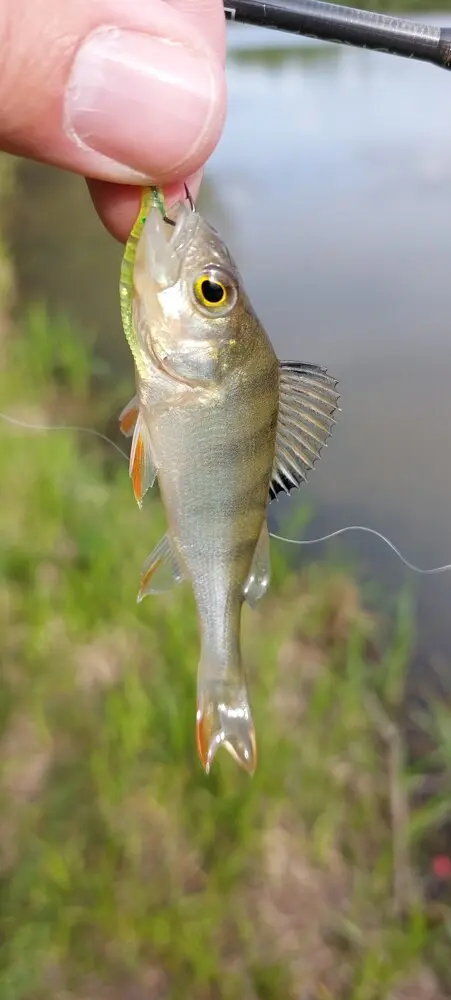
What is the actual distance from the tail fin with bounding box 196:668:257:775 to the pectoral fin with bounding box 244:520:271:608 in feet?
0.50

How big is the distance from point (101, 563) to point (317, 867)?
51.0 inches

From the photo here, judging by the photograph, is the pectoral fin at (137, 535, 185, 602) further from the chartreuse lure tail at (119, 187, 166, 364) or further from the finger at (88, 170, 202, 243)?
the finger at (88, 170, 202, 243)

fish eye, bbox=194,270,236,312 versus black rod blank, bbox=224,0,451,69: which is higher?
black rod blank, bbox=224,0,451,69

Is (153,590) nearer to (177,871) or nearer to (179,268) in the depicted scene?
(179,268)

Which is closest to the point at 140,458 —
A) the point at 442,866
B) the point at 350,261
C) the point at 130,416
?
the point at 130,416

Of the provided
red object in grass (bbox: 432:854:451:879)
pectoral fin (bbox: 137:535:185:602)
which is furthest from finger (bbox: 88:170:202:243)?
red object in grass (bbox: 432:854:451:879)

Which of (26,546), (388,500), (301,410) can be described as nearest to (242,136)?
(388,500)

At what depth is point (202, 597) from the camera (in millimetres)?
1296

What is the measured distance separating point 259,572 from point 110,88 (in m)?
0.77

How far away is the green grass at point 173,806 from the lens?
221 centimetres

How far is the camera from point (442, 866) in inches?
106

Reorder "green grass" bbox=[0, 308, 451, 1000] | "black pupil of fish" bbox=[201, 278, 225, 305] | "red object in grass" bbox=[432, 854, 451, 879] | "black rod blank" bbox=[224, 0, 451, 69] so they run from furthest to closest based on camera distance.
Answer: "red object in grass" bbox=[432, 854, 451, 879] → "green grass" bbox=[0, 308, 451, 1000] → "black rod blank" bbox=[224, 0, 451, 69] → "black pupil of fish" bbox=[201, 278, 225, 305]

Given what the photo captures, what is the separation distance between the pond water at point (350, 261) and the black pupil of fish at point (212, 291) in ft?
9.26

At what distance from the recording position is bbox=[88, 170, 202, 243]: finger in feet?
4.51
